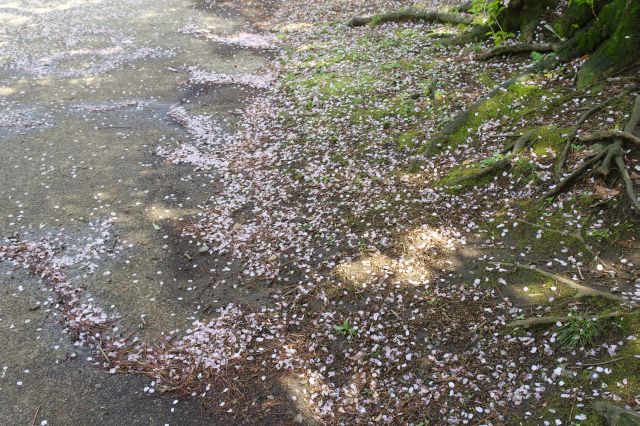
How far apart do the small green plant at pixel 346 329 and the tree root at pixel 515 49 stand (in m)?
8.41

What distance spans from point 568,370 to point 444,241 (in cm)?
290

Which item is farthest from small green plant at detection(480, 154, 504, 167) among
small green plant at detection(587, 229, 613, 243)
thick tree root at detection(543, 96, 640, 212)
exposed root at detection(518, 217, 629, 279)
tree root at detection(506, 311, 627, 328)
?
tree root at detection(506, 311, 627, 328)

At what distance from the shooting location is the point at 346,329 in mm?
6922

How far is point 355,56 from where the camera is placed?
16.4 meters

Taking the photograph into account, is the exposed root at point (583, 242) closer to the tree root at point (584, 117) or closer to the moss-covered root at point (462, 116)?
the tree root at point (584, 117)

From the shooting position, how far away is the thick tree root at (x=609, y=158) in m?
7.05

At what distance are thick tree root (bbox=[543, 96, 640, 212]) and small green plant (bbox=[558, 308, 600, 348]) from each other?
246cm

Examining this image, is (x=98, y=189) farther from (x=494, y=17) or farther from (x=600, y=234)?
(x=494, y=17)

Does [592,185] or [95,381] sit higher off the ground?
[592,185]

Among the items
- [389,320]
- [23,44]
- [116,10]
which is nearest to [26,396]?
[389,320]

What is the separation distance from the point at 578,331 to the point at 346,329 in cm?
308

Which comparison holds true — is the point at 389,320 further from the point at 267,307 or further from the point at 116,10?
the point at 116,10

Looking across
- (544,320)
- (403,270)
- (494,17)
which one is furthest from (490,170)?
(494,17)

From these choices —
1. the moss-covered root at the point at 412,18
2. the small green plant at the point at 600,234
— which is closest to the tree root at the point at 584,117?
the small green plant at the point at 600,234
